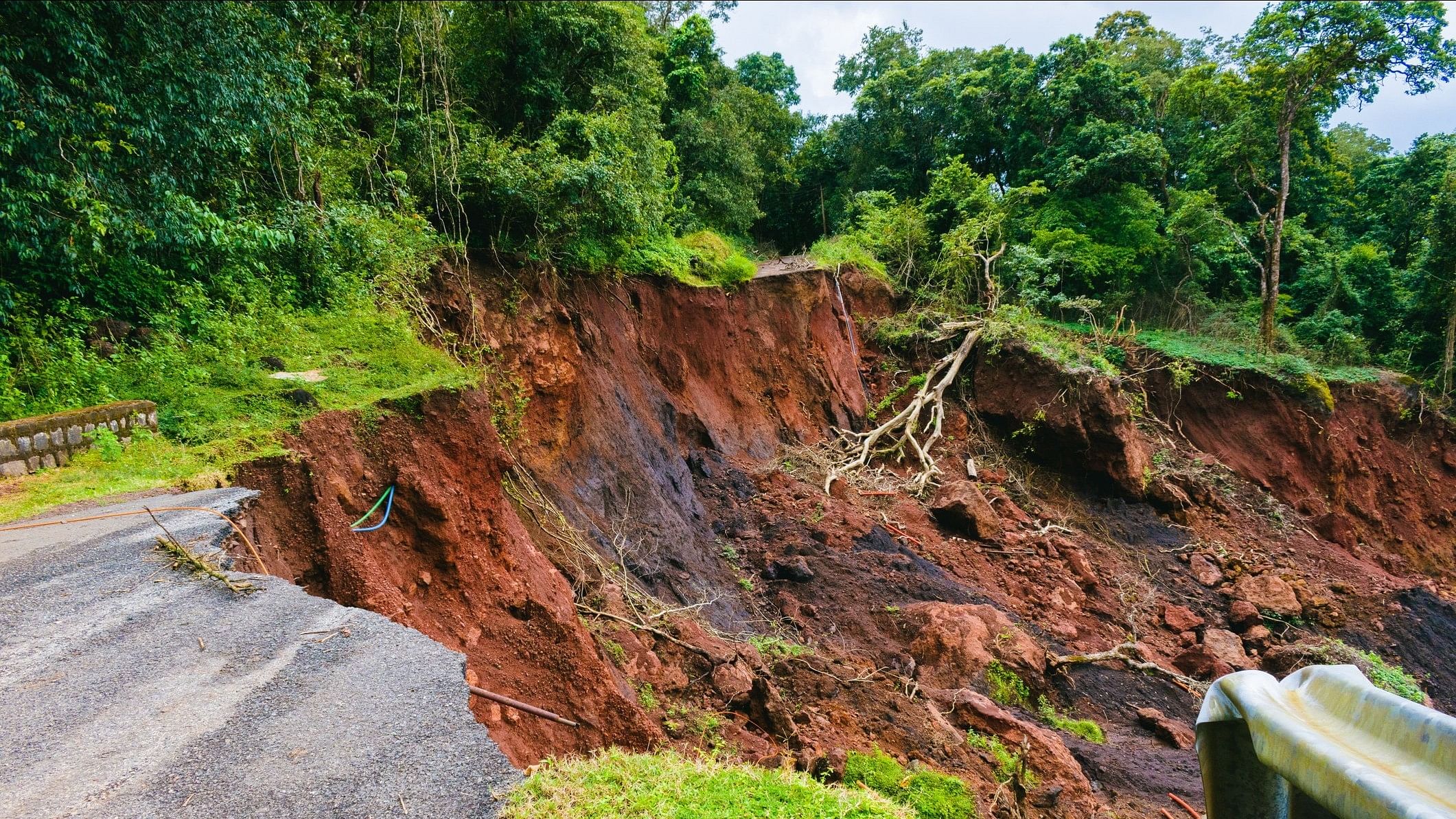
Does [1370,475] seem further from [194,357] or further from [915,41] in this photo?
[194,357]

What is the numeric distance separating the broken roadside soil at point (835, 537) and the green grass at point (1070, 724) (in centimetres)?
16

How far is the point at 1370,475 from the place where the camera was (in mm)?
14008

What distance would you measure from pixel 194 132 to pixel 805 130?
2175 centimetres

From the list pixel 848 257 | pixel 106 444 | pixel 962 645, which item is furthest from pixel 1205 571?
pixel 106 444

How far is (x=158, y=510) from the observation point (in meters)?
3.61

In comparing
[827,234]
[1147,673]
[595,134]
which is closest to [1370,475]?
[1147,673]

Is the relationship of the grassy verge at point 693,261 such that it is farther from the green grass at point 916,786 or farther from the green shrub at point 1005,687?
the green grass at point 916,786

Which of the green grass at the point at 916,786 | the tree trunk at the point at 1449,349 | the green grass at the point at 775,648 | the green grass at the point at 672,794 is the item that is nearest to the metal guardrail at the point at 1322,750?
the green grass at the point at 672,794

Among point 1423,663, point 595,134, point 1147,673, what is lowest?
point 1423,663

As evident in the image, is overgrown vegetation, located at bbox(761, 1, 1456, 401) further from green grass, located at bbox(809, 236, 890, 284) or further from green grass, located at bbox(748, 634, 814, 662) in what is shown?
green grass, located at bbox(748, 634, 814, 662)

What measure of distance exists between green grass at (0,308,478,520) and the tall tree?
1728 cm

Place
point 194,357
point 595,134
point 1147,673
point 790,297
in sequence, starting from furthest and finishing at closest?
point 790,297
point 595,134
point 1147,673
point 194,357

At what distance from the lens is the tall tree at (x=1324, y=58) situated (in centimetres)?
1277

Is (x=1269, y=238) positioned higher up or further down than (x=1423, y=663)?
higher up
